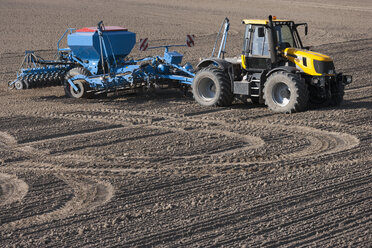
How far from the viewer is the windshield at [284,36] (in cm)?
1206

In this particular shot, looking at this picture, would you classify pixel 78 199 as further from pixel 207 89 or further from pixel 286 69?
pixel 207 89

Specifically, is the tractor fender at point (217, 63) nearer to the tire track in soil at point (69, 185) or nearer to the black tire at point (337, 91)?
the black tire at point (337, 91)

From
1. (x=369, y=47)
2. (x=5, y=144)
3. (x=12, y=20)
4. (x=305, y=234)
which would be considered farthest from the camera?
(x=12, y=20)

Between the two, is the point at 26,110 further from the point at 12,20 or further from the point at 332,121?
the point at 12,20

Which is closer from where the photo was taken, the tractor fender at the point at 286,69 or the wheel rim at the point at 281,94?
the tractor fender at the point at 286,69

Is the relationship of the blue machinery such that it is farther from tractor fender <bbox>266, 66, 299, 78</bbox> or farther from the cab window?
tractor fender <bbox>266, 66, 299, 78</bbox>

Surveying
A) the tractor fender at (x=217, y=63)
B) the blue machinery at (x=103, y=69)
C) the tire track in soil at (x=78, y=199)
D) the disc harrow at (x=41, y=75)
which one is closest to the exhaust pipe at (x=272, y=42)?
the tractor fender at (x=217, y=63)

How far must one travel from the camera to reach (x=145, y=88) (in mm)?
13477

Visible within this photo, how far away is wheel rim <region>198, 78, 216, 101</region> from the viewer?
12719mm

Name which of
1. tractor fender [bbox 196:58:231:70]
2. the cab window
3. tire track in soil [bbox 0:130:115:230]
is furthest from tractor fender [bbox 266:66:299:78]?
tire track in soil [bbox 0:130:115:230]

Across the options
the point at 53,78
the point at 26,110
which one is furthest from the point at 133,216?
the point at 53,78

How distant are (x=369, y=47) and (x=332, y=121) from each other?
1297 centimetres

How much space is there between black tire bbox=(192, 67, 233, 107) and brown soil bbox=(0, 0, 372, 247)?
0.69 feet

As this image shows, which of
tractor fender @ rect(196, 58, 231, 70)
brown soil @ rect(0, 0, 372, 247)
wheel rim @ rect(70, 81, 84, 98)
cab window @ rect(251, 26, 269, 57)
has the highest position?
cab window @ rect(251, 26, 269, 57)
